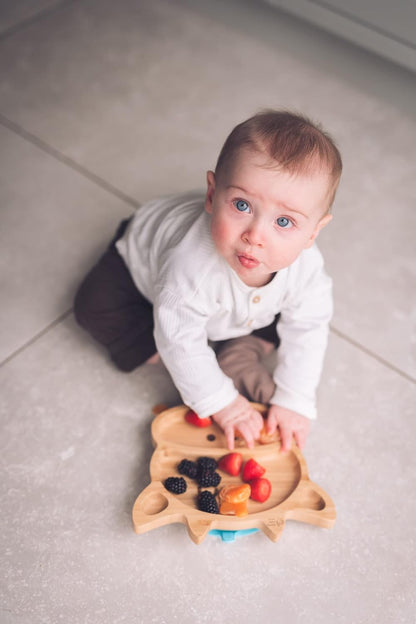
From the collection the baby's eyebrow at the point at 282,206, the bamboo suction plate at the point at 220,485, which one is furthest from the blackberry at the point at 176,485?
the baby's eyebrow at the point at 282,206

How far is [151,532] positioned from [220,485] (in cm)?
13

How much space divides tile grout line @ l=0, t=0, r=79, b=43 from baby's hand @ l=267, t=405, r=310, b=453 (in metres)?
1.27

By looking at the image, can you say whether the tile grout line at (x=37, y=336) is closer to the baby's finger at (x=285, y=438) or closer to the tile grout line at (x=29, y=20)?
the baby's finger at (x=285, y=438)

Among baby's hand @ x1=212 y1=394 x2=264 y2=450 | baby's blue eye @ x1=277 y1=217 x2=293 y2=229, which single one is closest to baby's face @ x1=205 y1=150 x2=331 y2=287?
baby's blue eye @ x1=277 y1=217 x2=293 y2=229

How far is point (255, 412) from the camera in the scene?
1017 mm

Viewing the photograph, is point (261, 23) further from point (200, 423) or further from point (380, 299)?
point (200, 423)

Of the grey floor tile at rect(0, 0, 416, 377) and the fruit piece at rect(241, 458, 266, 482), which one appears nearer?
the fruit piece at rect(241, 458, 266, 482)

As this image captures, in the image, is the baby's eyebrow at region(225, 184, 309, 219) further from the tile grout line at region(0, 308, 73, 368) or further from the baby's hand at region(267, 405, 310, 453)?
the tile grout line at region(0, 308, 73, 368)

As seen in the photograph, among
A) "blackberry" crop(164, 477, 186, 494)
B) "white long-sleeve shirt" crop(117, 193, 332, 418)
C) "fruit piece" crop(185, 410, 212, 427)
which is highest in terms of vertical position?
"white long-sleeve shirt" crop(117, 193, 332, 418)

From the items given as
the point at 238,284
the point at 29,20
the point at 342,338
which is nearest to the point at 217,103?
the point at 29,20

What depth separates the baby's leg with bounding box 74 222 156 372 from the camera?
109 centimetres

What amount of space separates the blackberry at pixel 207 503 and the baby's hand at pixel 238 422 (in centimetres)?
10

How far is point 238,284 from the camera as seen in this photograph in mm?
911

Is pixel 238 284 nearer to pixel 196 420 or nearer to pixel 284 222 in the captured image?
pixel 284 222
